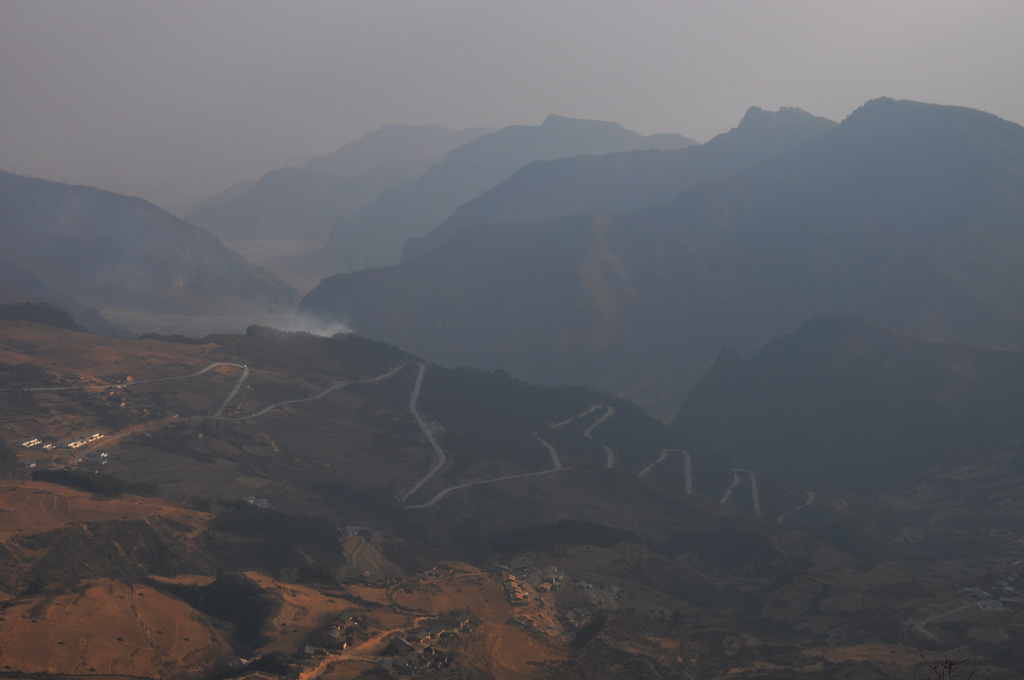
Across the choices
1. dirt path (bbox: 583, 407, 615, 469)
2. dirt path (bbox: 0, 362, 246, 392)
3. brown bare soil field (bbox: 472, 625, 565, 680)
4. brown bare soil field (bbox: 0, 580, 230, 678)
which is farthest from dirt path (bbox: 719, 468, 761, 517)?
brown bare soil field (bbox: 0, 580, 230, 678)

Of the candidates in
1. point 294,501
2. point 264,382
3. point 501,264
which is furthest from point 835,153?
point 294,501

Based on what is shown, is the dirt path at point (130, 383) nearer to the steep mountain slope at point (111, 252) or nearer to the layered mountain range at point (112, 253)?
the layered mountain range at point (112, 253)

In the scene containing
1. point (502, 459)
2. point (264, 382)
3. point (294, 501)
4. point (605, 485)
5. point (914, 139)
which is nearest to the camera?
point (294, 501)

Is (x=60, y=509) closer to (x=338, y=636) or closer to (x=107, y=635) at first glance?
(x=107, y=635)

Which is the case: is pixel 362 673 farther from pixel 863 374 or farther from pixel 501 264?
pixel 501 264

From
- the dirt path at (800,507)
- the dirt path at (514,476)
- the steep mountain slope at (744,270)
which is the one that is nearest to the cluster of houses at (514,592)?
the dirt path at (514,476)

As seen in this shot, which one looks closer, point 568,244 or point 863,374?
point 863,374

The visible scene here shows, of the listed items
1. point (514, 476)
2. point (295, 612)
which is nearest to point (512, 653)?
point (295, 612)
